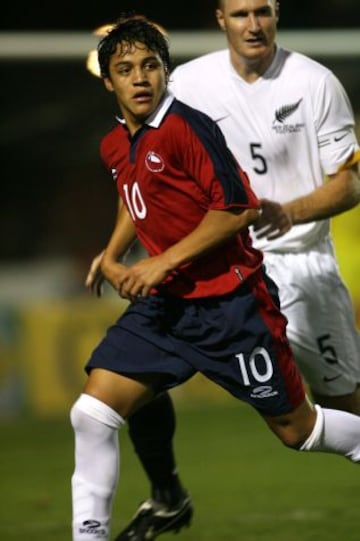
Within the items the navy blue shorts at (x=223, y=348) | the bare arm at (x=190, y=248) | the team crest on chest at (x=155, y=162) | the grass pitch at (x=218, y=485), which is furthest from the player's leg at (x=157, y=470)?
the team crest on chest at (x=155, y=162)

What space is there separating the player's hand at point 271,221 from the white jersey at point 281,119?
65 cm

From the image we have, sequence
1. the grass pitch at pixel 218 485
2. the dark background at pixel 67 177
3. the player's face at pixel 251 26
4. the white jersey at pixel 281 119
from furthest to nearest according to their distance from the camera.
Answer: the dark background at pixel 67 177
the grass pitch at pixel 218 485
the white jersey at pixel 281 119
the player's face at pixel 251 26

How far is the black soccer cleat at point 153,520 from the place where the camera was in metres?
6.11

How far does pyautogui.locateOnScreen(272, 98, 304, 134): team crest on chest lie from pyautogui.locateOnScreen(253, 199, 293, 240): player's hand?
0.70m

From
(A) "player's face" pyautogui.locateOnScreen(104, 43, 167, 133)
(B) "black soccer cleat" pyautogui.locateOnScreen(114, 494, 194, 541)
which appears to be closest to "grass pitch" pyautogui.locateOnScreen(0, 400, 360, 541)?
(B) "black soccer cleat" pyautogui.locateOnScreen(114, 494, 194, 541)

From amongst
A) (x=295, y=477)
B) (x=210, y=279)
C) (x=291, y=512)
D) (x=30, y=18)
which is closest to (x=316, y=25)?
(x=30, y=18)

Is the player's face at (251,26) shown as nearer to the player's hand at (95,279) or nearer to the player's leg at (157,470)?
the player's hand at (95,279)

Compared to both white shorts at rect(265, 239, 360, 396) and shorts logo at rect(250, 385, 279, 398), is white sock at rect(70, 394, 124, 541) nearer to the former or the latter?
shorts logo at rect(250, 385, 279, 398)

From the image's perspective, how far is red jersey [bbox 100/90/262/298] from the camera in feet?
16.6

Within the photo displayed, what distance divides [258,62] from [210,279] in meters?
1.26

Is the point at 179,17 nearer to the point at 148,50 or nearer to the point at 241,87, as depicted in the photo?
the point at 241,87

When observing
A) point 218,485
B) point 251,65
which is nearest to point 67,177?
point 218,485

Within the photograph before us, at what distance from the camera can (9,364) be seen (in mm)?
11914

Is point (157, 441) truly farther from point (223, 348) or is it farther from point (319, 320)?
point (223, 348)
